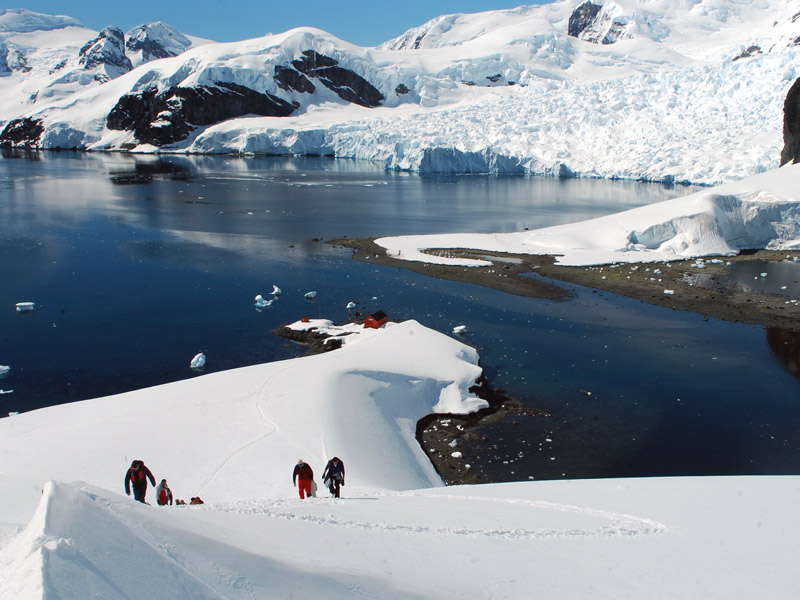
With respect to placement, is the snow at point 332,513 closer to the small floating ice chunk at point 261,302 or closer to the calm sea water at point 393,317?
the calm sea water at point 393,317

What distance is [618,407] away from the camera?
16.8 metres

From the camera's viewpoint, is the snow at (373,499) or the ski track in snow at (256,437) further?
the ski track in snow at (256,437)

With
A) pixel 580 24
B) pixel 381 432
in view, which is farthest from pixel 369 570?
pixel 580 24

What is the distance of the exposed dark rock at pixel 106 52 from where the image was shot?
555 ft

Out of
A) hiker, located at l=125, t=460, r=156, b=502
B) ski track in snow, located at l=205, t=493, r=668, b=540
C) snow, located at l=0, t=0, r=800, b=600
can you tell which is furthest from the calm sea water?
hiker, located at l=125, t=460, r=156, b=502

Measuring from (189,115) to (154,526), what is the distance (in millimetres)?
116870

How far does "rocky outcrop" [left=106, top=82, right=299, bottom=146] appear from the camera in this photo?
11062cm

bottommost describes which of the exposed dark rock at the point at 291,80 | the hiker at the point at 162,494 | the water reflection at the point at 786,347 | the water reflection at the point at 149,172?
the water reflection at the point at 786,347

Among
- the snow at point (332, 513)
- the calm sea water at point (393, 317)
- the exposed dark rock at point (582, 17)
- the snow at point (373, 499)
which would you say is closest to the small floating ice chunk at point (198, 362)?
the calm sea water at point (393, 317)

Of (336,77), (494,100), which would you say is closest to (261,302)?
(494,100)

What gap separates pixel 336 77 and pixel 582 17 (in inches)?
3547

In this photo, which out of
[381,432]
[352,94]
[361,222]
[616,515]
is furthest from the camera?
[352,94]

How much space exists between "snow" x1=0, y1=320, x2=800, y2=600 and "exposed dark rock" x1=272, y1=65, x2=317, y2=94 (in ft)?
357

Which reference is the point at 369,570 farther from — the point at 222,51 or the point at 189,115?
the point at 222,51
